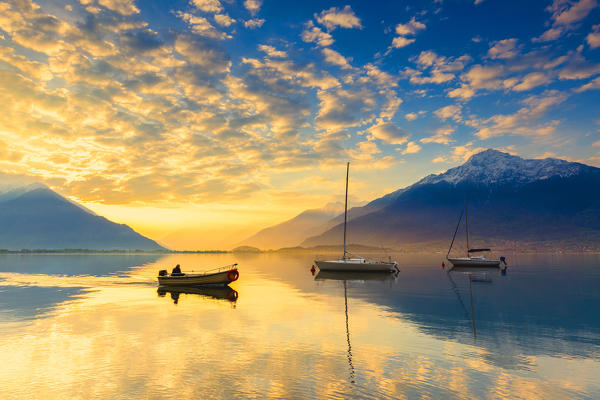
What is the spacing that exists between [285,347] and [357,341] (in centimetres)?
451

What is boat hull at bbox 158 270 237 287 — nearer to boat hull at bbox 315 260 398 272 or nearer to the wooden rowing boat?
the wooden rowing boat

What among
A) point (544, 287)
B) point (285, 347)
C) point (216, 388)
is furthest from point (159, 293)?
point (544, 287)

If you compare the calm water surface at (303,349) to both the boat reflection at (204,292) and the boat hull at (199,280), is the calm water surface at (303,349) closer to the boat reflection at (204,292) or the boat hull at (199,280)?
the boat reflection at (204,292)

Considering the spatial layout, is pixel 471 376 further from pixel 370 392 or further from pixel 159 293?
pixel 159 293

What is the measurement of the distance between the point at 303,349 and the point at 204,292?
32.0 meters

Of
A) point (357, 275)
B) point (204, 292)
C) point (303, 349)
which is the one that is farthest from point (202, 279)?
point (357, 275)

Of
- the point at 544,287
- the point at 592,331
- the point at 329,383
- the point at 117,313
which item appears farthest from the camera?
the point at 544,287

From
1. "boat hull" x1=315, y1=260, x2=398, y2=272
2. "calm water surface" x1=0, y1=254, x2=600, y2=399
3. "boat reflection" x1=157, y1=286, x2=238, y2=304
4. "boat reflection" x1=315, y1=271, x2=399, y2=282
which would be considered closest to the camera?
"calm water surface" x1=0, y1=254, x2=600, y2=399

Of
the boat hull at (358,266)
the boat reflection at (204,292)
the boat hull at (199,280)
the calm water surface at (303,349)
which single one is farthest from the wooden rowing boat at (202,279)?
the boat hull at (358,266)

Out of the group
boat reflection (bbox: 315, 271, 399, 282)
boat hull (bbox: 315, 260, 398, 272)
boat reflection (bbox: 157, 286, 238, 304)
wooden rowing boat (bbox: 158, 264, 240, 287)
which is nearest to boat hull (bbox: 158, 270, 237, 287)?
wooden rowing boat (bbox: 158, 264, 240, 287)

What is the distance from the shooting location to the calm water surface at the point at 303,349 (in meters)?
14.9

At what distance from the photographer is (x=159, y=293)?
1857 inches

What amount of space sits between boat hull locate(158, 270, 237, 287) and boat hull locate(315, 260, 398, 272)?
3122cm

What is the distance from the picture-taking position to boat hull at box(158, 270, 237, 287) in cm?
5228
